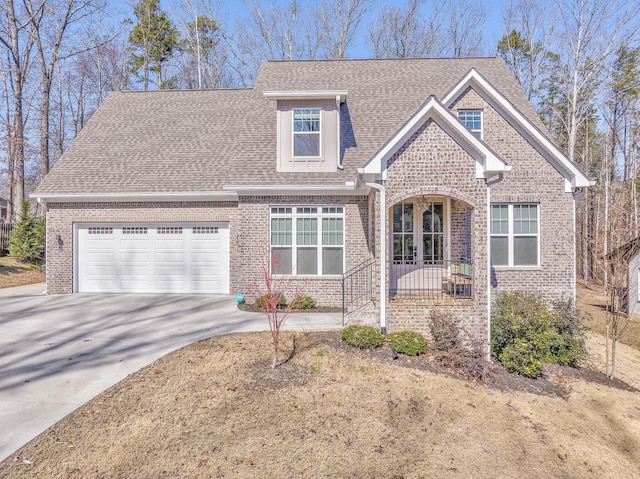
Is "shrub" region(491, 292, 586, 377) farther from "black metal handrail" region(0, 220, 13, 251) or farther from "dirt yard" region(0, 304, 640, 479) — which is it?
"black metal handrail" region(0, 220, 13, 251)

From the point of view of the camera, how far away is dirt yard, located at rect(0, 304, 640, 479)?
3708 mm

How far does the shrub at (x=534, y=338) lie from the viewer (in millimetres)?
6531

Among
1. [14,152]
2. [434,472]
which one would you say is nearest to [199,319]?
[434,472]

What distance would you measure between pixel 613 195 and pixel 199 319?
2655 cm

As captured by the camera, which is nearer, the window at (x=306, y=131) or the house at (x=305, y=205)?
the house at (x=305, y=205)

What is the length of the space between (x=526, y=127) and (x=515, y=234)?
3.06 metres

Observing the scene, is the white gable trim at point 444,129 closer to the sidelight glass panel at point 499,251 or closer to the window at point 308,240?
the window at point 308,240

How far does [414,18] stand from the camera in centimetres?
2577

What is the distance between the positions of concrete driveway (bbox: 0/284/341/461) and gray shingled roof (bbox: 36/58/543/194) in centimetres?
361

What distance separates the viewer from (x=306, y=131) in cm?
1098

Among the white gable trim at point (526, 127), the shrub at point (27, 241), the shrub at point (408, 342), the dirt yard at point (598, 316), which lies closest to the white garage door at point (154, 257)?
the shrub at point (408, 342)

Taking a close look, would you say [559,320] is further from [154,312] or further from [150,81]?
[150,81]

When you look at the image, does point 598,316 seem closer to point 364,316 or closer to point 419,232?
point 419,232

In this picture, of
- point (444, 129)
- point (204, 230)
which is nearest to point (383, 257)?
point (444, 129)
